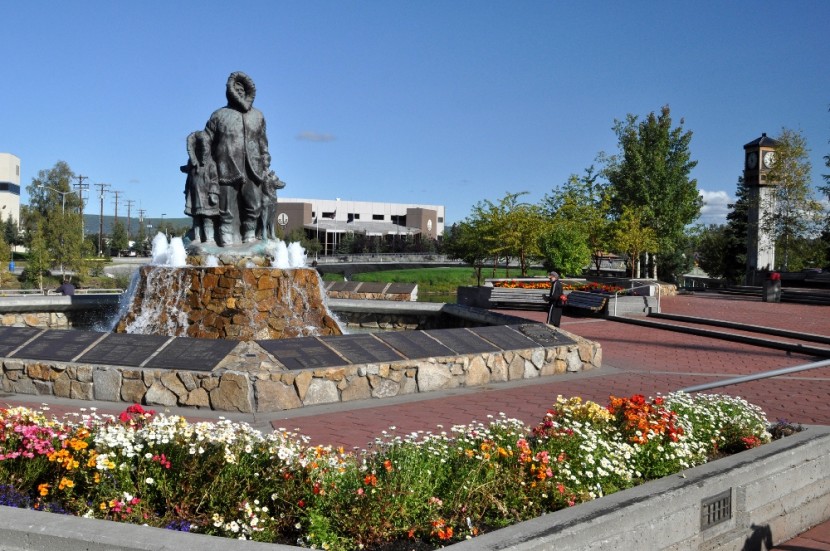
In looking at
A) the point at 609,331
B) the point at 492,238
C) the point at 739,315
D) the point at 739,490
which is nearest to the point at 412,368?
the point at 739,490

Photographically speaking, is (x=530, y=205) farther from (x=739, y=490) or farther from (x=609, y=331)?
A: (x=739, y=490)

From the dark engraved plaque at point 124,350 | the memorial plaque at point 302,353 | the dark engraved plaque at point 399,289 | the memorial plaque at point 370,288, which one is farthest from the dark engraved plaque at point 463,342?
the memorial plaque at point 370,288

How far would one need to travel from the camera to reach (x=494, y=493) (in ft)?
15.4

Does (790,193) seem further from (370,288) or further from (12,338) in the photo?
(12,338)

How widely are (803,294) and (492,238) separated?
44.0 feet

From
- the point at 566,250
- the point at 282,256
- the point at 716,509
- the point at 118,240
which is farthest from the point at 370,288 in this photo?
the point at 118,240

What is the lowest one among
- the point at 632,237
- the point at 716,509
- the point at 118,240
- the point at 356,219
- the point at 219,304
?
the point at 716,509

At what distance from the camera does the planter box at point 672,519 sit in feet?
12.2

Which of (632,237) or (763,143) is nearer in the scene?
(632,237)

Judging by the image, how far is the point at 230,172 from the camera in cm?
1507

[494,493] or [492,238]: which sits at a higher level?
[492,238]

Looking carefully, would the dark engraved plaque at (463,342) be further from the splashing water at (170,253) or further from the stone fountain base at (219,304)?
the splashing water at (170,253)

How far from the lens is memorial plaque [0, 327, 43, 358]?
31.1 feet

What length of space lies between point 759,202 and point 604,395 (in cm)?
3523
